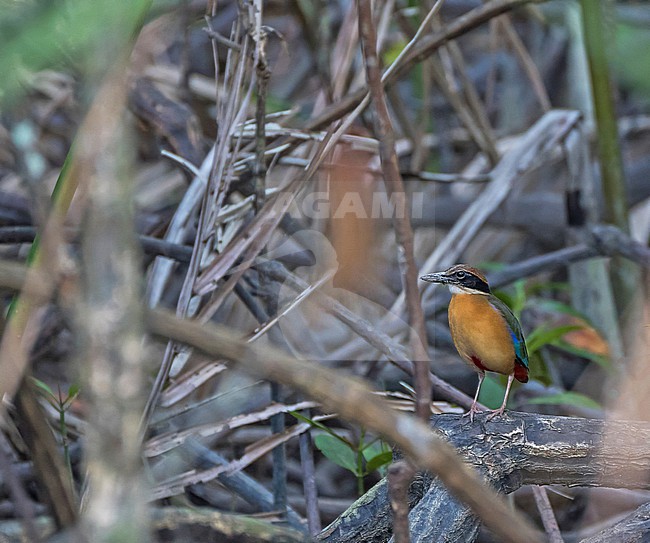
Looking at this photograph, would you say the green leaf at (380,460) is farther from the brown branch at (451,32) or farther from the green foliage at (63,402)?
the brown branch at (451,32)

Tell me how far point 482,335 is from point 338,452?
0.65m

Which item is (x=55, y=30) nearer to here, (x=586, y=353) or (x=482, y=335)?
(x=482, y=335)

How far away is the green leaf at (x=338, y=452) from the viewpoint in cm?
281

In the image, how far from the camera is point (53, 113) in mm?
5277

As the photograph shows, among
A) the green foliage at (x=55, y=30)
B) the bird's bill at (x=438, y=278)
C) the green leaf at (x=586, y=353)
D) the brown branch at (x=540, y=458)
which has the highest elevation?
the green foliage at (x=55, y=30)

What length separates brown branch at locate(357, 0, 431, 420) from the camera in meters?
1.16

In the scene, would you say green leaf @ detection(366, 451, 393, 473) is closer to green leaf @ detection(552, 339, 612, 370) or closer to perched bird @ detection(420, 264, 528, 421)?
perched bird @ detection(420, 264, 528, 421)

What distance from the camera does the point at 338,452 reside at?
9.30 ft

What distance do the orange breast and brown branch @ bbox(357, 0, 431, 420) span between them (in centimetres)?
144

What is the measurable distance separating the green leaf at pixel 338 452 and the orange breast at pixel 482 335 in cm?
53

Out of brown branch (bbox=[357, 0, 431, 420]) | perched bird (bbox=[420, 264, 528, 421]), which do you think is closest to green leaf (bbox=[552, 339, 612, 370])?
perched bird (bbox=[420, 264, 528, 421])

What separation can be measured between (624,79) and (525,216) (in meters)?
4.53

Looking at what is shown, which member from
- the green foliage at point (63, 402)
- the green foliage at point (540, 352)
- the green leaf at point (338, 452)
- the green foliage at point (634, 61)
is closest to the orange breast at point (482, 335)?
the green foliage at point (540, 352)

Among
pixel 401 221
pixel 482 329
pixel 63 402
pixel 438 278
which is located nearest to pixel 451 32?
pixel 438 278
